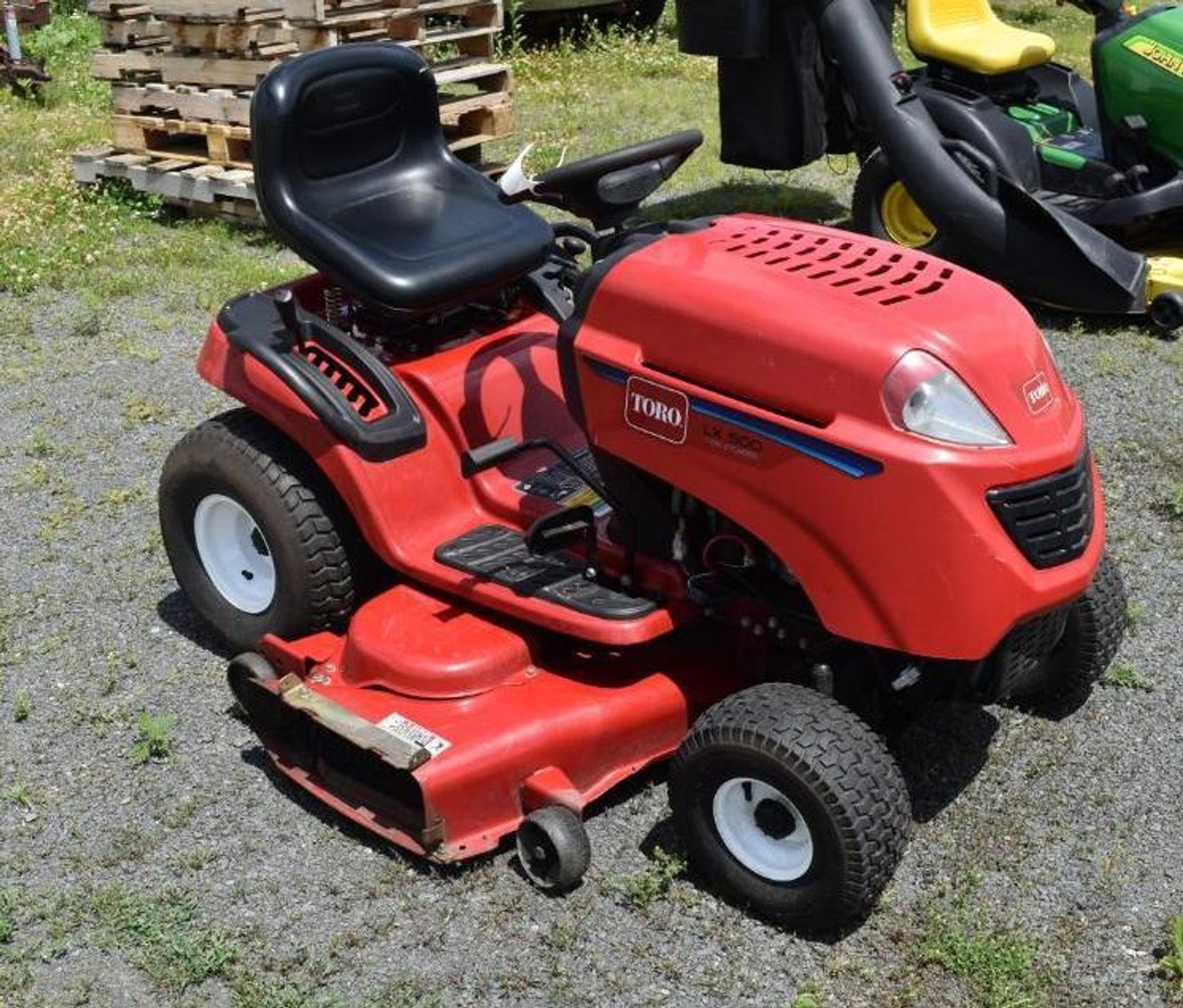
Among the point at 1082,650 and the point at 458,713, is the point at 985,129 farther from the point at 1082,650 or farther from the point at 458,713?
the point at 458,713

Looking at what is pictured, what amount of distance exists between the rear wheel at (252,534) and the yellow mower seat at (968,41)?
399 cm

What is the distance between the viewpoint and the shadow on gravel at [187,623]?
4004 millimetres

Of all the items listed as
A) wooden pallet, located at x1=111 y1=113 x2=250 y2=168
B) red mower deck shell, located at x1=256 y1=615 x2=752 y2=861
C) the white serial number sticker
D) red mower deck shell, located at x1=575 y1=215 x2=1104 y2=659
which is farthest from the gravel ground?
wooden pallet, located at x1=111 y1=113 x2=250 y2=168

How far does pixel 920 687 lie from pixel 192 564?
6.04 ft

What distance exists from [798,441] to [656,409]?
0.33 metres

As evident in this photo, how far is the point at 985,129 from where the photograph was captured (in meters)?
6.25

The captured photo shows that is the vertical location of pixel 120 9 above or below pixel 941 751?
above

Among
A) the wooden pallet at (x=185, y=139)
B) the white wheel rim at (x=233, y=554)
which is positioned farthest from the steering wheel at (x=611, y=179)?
the wooden pallet at (x=185, y=139)

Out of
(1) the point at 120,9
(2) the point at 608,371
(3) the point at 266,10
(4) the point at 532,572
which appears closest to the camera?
(2) the point at 608,371

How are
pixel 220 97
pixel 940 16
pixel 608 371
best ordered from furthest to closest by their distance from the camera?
pixel 220 97
pixel 940 16
pixel 608 371

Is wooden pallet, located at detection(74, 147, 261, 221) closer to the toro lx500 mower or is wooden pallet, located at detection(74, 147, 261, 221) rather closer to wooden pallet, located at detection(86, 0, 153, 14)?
wooden pallet, located at detection(86, 0, 153, 14)

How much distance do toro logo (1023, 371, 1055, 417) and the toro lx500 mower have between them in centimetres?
297

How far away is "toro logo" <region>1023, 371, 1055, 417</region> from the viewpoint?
9.39 feet

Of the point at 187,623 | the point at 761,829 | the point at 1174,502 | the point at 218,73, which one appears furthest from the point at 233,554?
the point at 218,73
